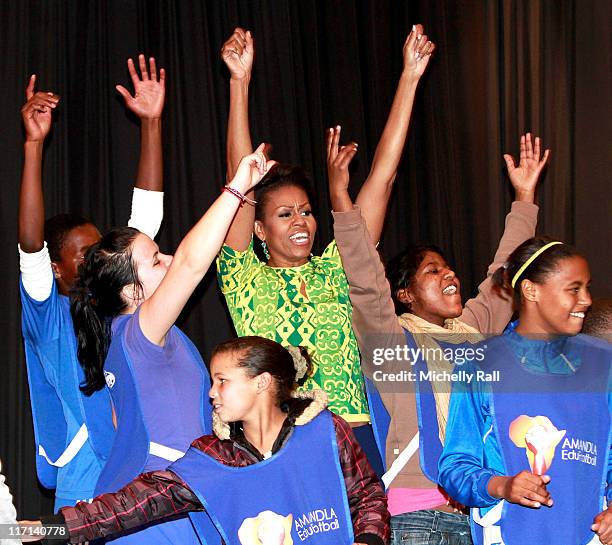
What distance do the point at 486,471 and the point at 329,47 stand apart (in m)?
2.50

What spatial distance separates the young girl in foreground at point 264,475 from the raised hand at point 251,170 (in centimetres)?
41

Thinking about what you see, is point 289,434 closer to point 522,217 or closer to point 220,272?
point 220,272

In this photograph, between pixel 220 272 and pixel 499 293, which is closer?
pixel 220 272

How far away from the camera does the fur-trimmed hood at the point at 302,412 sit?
8.13 ft

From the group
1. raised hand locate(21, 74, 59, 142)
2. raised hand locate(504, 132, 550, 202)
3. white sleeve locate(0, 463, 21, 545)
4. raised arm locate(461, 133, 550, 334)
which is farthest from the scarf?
white sleeve locate(0, 463, 21, 545)

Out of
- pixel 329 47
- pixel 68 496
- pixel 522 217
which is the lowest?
pixel 68 496

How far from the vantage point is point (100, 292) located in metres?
2.76

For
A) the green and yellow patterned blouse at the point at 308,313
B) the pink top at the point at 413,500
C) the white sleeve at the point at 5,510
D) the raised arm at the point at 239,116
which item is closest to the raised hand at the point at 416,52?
the raised arm at the point at 239,116

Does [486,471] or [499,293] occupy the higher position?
[499,293]

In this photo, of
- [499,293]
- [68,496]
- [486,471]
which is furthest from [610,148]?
[68,496]

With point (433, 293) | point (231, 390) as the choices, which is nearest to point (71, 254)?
point (231, 390)

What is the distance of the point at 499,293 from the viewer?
3535 millimetres

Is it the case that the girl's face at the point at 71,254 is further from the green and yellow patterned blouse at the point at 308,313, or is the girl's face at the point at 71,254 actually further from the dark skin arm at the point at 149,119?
the green and yellow patterned blouse at the point at 308,313

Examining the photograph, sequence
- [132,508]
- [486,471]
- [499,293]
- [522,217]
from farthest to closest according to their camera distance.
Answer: [522,217]
[499,293]
[486,471]
[132,508]
